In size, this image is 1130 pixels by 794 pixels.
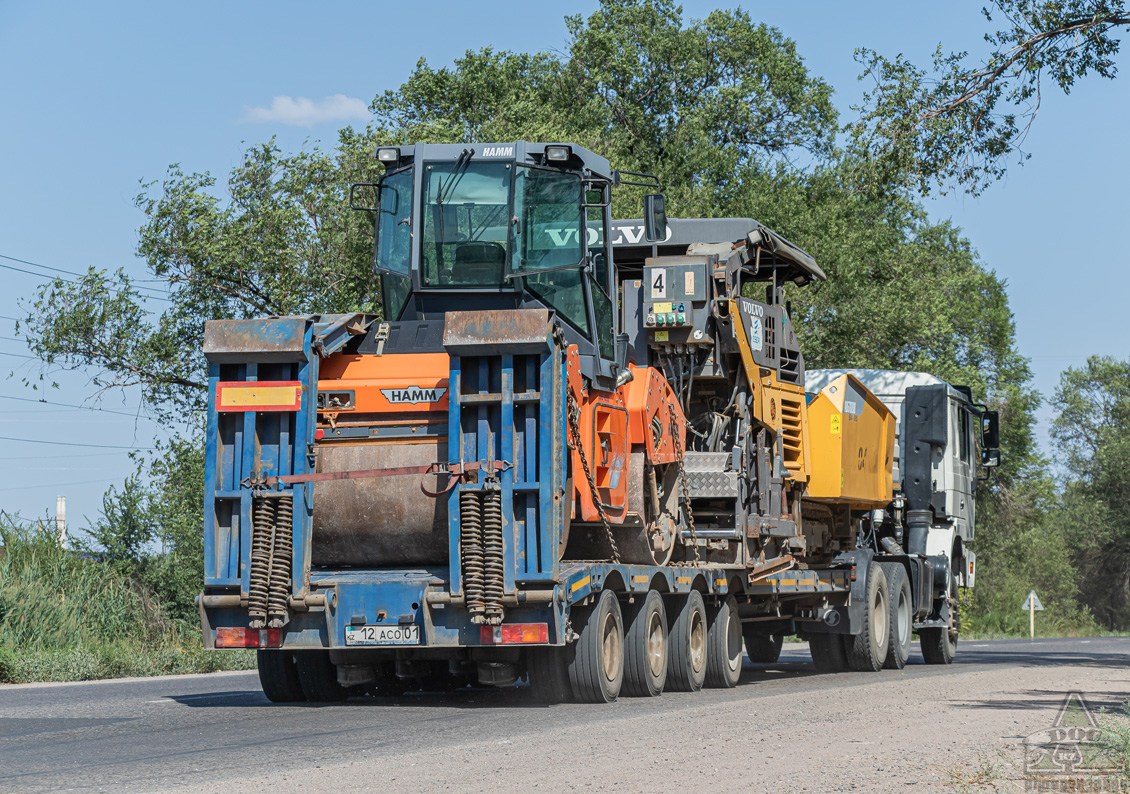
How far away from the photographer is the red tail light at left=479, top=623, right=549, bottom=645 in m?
10.7

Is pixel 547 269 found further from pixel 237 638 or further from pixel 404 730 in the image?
pixel 404 730

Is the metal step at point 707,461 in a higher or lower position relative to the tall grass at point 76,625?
higher

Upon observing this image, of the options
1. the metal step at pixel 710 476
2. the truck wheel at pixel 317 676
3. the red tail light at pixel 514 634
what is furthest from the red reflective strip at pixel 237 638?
the metal step at pixel 710 476

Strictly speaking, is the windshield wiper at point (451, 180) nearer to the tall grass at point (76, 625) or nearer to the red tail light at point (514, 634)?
the red tail light at point (514, 634)

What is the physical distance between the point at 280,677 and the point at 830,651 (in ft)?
28.3

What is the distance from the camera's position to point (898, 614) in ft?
63.5

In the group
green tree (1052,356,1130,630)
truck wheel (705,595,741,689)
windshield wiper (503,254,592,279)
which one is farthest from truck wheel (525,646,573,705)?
green tree (1052,356,1130,630)

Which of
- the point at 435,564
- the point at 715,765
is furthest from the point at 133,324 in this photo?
the point at 715,765

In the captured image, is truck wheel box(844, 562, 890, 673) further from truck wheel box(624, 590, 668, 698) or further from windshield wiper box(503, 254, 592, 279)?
windshield wiper box(503, 254, 592, 279)

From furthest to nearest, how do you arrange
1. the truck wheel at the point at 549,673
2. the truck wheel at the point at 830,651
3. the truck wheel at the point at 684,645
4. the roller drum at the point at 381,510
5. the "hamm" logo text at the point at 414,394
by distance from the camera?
the truck wheel at the point at 830,651, the truck wheel at the point at 684,645, the truck wheel at the point at 549,673, the "hamm" logo text at the point at 414,394, the roller drum at the point at 381,510

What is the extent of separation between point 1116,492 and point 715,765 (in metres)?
77.9

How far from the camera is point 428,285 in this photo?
41.9 feet

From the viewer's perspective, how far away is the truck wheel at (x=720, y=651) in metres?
14.5

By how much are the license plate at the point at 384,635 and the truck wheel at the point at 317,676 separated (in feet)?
5.60
